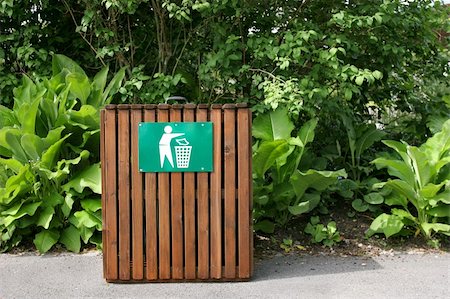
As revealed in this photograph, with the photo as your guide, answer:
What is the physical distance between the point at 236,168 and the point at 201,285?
2.97 feet

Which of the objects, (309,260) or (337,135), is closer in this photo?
(309,260)

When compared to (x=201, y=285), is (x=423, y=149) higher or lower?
higher

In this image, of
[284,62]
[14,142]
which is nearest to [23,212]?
[14,142]

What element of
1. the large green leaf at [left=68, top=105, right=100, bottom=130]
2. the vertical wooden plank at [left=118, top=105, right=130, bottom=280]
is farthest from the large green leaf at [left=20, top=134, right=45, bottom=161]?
the vertical wooden plank at [left=118, top=105, right=130, bottom=280]

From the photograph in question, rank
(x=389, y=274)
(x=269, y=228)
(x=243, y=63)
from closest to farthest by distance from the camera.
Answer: (x=389, y=274), (x=269, y=228), (x=243, y=63)

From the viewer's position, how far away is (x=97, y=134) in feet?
18.8

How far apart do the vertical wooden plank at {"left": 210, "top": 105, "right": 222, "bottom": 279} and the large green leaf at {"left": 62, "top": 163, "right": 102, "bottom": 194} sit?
4.28ft

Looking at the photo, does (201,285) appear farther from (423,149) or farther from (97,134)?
(423,149)

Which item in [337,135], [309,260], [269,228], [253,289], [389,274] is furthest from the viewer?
[337,135]

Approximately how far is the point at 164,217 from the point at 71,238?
52.8 inches

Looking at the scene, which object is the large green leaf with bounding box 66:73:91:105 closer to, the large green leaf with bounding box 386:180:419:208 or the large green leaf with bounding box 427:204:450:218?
the large green leaf with bounding box 386:180:419:208

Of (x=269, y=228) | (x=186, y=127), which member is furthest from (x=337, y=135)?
(x=186, y=127)

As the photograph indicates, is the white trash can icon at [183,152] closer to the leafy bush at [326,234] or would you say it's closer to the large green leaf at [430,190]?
the leafy bush at [326,234]

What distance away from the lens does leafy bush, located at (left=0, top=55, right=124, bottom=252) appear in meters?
5.39
